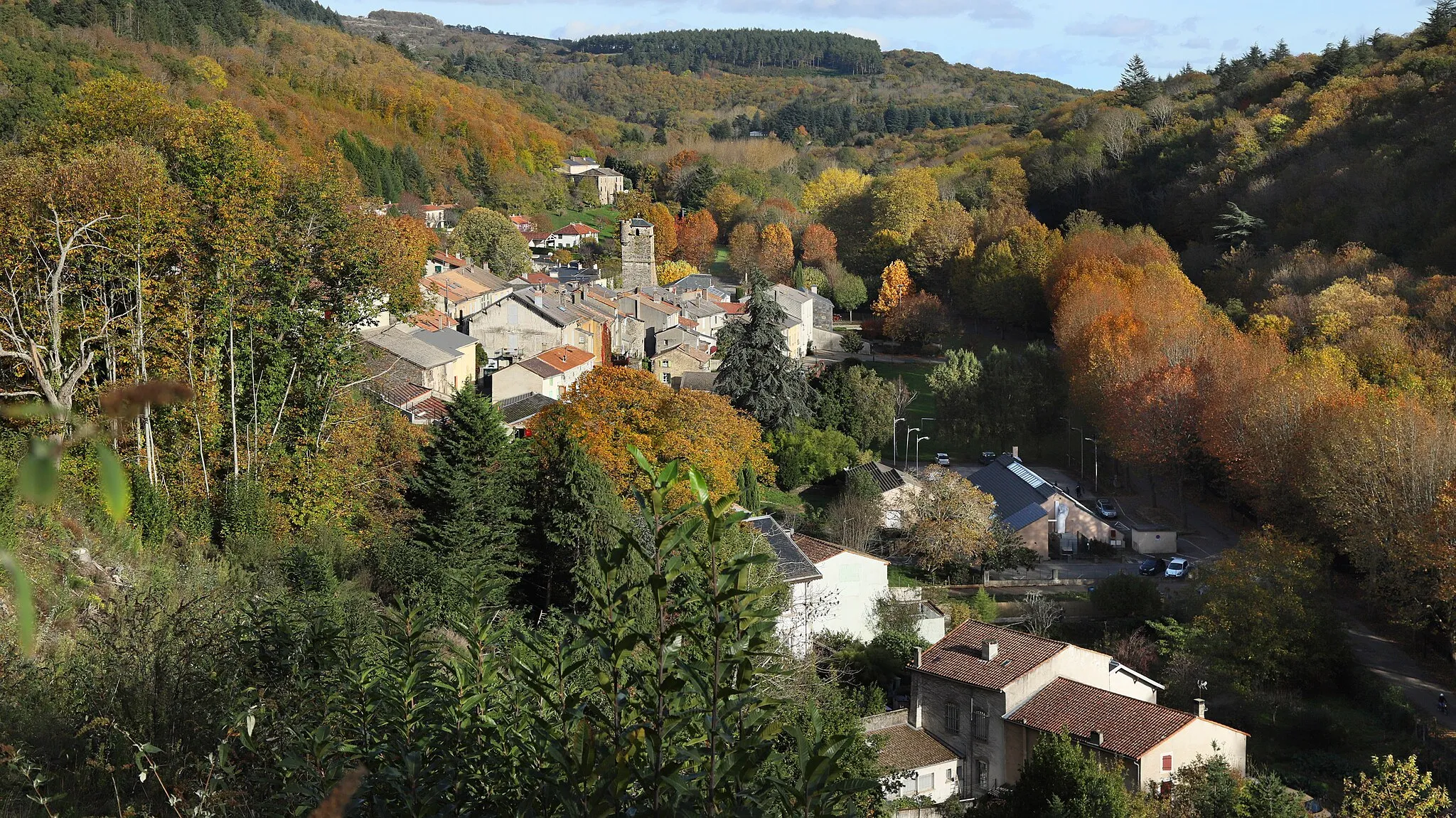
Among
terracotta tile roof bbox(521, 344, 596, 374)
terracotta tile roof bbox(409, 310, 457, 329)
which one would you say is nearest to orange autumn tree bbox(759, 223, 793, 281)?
terracotta tile roof bbox(521, 344, 596, 374)

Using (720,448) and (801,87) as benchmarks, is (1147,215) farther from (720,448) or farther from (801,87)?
(801,87)

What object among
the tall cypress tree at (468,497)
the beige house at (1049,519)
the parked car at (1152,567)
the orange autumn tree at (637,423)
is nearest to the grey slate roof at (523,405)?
the orange autumn tree at (637,423)

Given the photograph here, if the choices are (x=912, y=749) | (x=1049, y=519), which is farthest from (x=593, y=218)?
(x=912, y=749)

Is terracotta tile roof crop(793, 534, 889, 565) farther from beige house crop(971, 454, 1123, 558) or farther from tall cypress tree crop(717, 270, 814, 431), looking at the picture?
tall cypress tree crop(717, 270, 814, 431)

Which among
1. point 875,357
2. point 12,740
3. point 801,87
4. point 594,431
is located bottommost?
point 875,357

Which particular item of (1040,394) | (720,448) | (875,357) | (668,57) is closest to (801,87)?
(668,57)
